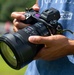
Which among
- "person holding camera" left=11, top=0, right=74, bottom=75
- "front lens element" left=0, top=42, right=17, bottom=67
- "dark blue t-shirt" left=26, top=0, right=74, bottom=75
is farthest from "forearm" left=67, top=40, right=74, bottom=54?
"front lens element" left=0, top=42, right=17, bottom=67

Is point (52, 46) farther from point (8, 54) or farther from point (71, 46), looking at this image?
point (8, 54)

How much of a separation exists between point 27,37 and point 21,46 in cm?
6

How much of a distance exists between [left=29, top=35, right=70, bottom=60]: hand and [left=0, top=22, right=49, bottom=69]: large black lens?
0.12 ft

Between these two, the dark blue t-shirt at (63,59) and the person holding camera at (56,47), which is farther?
the dark blue t-shirt at (63,59)

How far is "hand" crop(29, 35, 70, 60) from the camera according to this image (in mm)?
1659

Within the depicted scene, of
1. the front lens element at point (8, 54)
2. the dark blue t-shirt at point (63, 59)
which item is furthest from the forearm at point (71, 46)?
the front lens element at point (8, 54)

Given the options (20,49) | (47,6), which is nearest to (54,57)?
(20,49)

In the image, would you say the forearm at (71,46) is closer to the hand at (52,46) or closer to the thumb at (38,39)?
the hand at (52,46)

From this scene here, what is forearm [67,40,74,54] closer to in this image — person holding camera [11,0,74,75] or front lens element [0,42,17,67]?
person holding camera [11,0,74,75]

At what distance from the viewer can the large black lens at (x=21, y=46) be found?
65.7 inches

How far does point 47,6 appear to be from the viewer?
6.44 feet

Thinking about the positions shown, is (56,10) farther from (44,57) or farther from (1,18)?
(1,18)

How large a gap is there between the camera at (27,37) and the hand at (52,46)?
0.03m

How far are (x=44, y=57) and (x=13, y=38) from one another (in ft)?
0.55
